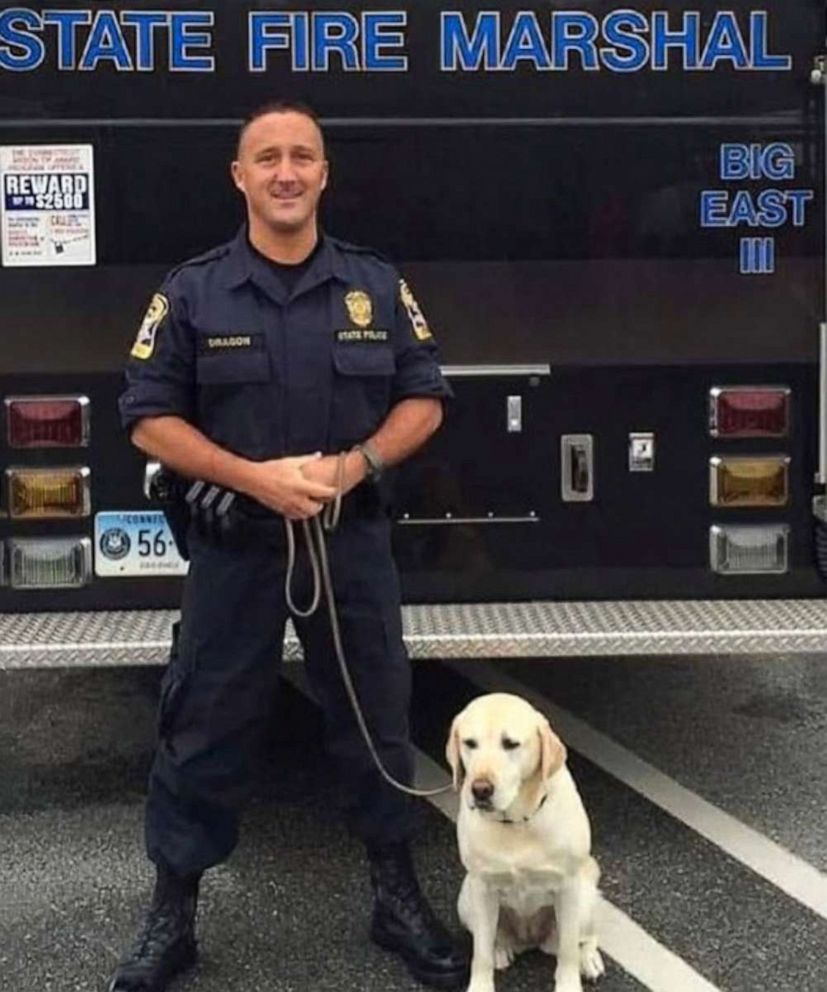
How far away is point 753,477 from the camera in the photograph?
4.77 m

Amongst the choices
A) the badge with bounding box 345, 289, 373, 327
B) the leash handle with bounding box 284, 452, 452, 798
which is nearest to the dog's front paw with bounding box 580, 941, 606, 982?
the leash handle with bounding box 284, 452, 452, 798

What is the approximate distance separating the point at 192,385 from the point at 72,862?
172 centimetres

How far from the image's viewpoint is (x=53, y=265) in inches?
181

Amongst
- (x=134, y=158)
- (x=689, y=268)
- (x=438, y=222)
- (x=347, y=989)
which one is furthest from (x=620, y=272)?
(x=347, y=989)

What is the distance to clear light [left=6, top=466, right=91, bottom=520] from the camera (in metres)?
4.66

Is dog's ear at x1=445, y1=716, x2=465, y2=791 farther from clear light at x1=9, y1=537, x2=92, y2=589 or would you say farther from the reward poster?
the reward poster

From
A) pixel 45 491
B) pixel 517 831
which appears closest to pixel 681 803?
pixel 517 831

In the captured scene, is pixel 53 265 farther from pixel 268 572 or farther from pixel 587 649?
pixel 587 649

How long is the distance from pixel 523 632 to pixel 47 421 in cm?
141

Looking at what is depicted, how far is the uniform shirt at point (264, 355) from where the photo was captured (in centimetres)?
368

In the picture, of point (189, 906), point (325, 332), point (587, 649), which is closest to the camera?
point (325, 332)

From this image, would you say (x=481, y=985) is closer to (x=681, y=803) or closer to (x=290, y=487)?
(x=290, y=487)

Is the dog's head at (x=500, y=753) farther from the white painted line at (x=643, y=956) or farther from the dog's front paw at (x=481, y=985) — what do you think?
the white painted line at (x=643, y=956)

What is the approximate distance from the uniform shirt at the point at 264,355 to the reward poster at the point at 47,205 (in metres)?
0.92
